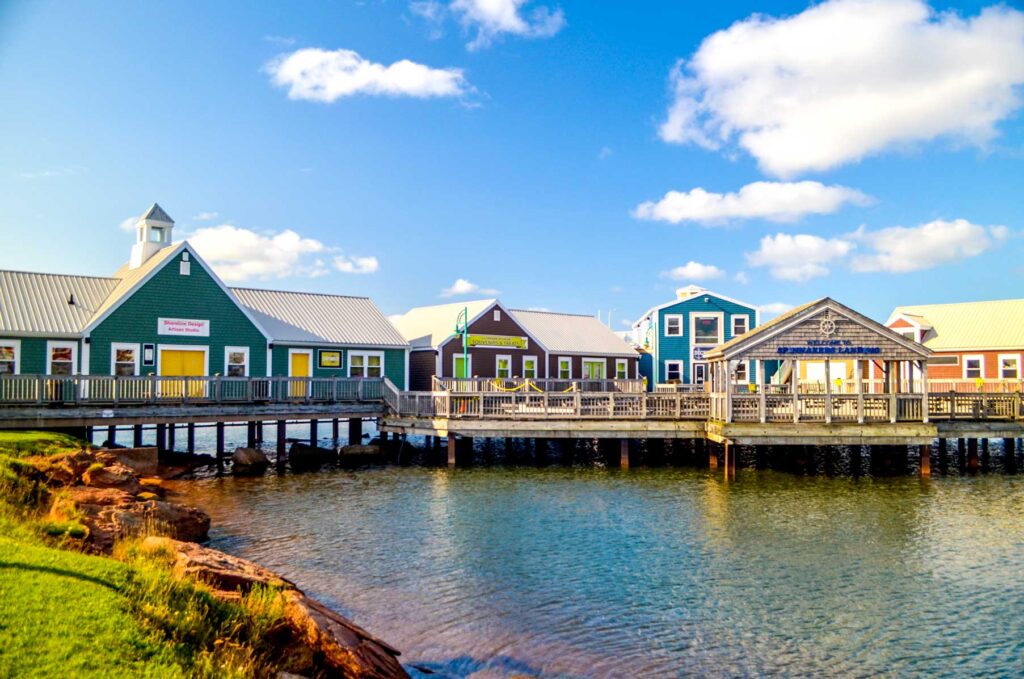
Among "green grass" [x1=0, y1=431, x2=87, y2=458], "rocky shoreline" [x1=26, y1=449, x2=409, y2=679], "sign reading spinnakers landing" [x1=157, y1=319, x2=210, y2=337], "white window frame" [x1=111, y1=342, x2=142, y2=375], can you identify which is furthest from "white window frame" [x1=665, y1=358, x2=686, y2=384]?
"rocky shoreline" [x1=26, y1=449, x2=409, y2=679]

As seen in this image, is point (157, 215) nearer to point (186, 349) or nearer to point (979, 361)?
point (186, 349)

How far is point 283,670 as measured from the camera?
8.83 m

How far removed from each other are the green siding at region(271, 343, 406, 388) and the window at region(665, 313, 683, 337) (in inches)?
741

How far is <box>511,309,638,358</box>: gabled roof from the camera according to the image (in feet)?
163

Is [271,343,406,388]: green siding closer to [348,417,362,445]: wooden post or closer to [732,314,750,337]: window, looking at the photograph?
[348,417,362,445]: wooden post

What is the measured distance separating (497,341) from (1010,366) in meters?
29.8

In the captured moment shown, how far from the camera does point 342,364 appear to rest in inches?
1479

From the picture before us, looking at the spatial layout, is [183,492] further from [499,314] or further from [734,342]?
[499,314]

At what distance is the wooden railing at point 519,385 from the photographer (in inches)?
1485

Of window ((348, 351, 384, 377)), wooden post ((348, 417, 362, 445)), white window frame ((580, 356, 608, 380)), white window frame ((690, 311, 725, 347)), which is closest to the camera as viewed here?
window ((348, 351, 384, 377))

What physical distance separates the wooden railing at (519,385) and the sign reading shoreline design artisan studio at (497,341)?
9.58 feet

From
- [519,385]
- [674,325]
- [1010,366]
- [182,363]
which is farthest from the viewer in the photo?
[674,325]

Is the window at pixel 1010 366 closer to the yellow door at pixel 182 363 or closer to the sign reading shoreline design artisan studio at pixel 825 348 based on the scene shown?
the sign reading shoreline design artisan studio at pixel 825 348

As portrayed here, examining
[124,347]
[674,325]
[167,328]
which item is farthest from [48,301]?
[674,325]
